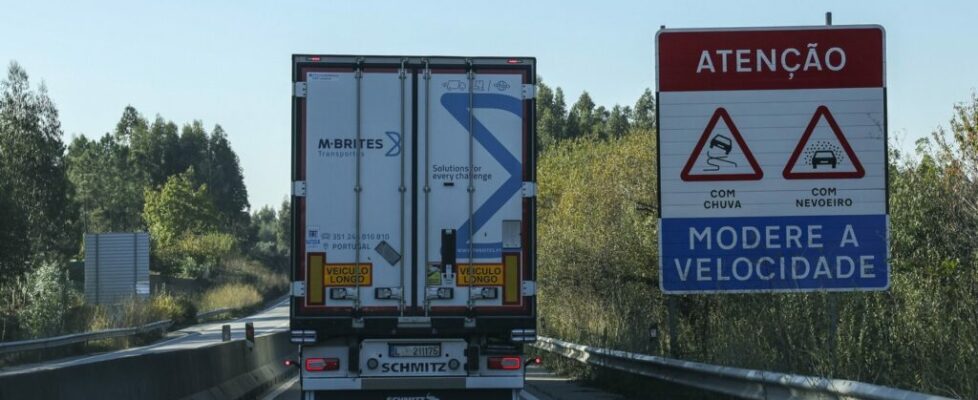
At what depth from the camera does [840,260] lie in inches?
534

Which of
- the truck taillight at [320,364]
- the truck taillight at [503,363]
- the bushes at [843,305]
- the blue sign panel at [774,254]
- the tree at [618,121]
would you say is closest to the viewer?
the bushes at [843,305]

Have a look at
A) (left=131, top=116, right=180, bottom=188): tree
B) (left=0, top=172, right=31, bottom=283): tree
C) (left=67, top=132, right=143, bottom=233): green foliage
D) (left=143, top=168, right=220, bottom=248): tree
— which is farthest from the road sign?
(left=131, top=116, right=180, bottom=188): tree

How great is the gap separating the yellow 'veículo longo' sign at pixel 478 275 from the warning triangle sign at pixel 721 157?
2481 mm

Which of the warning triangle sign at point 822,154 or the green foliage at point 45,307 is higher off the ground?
the warning triangle sign at point 822,154

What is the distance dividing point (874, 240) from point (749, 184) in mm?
1476

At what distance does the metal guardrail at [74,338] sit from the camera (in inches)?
1384

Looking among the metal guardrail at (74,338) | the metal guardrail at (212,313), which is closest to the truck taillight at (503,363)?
the metal guardrail at (74,338)

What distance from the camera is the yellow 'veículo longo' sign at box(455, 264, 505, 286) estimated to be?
12703mm

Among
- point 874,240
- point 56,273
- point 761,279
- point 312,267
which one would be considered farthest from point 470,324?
point 56,273

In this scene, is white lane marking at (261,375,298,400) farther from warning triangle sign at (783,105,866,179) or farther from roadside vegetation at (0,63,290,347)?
roadside vegetation at (0,63,290,347)

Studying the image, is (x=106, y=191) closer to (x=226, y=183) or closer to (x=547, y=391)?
(x=226, y=183)

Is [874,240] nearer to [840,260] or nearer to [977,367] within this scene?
[840,260]

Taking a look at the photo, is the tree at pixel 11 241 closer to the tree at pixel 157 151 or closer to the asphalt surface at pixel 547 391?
the asphalt surface at pixel 547 391

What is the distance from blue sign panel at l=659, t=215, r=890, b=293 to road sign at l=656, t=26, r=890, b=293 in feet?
0.04
